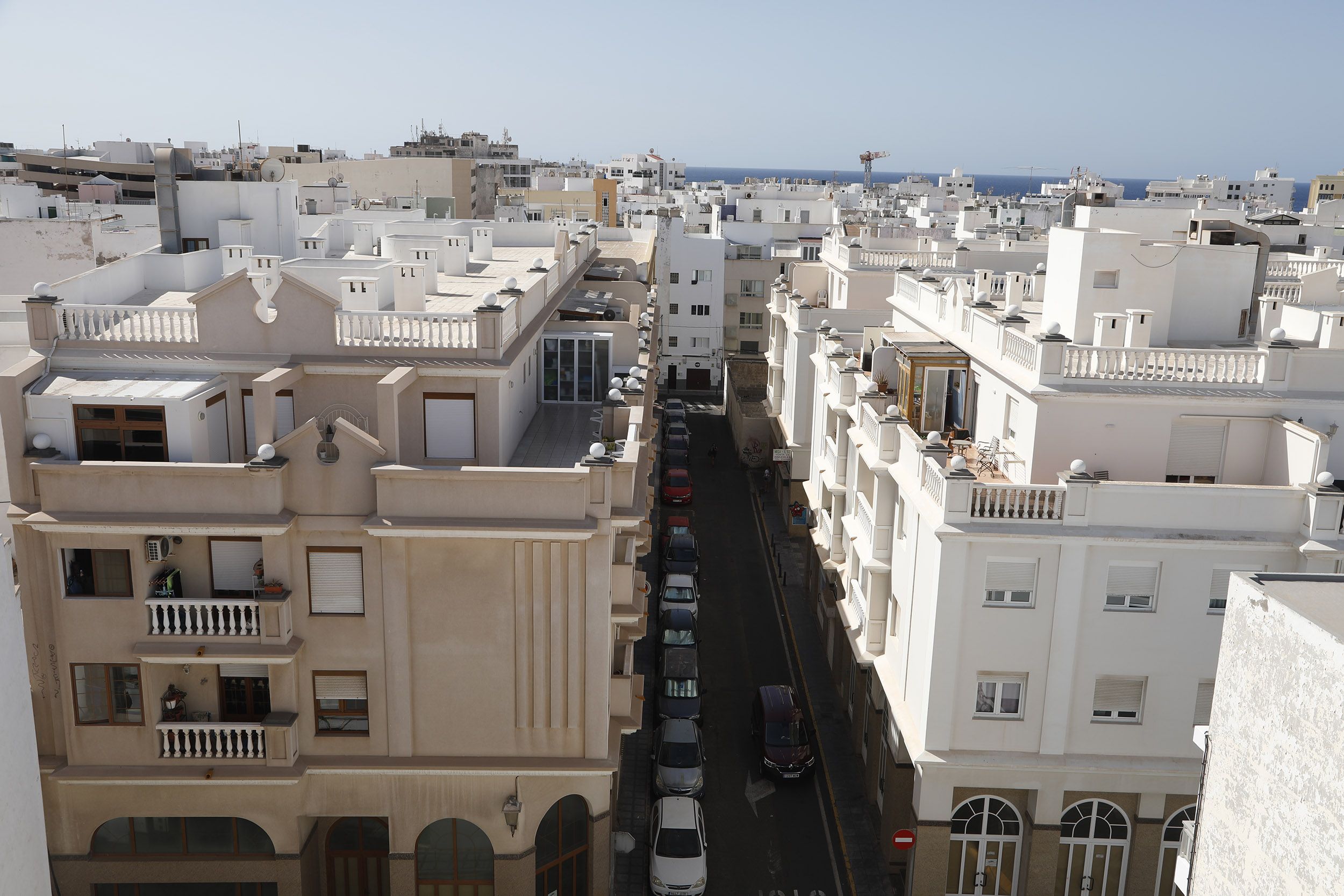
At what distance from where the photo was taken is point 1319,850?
1297cm

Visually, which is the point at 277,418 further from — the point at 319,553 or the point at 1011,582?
the point at 1011,582

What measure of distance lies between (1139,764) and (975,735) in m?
3.88

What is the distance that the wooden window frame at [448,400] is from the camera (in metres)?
24.7

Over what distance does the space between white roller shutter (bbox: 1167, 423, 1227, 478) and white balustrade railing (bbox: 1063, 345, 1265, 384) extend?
47.7 inches

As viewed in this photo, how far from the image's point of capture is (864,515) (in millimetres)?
33656

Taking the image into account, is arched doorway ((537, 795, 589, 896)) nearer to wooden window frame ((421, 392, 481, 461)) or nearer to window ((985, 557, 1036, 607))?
wooden window frame ((421, 392, 481, 461))

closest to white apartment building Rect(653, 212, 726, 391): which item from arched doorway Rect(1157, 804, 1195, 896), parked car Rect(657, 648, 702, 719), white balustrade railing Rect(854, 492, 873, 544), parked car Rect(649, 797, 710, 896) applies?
parked car Rect(657, 648, 702, 719)

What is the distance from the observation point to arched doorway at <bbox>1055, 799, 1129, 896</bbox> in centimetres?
2634

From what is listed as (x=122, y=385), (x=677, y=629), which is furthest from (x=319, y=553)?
(x=677, y=629)

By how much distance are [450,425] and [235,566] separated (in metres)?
5.59

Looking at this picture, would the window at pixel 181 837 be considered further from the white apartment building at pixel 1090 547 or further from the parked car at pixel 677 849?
the white apartment building at pixel 1090 547

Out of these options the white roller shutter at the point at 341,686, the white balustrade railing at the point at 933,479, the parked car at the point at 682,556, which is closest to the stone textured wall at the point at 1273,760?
the white balustrade railing at the point at 933,479

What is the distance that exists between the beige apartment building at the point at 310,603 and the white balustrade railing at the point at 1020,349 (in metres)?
10.2

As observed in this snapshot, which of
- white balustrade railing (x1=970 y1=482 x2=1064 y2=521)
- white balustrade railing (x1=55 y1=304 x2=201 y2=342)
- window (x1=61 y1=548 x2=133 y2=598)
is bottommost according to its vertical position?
window (x1=61 y1=548 x2=133 y2=598)
